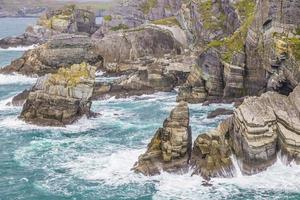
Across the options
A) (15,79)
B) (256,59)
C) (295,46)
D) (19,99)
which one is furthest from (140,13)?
(295,46)

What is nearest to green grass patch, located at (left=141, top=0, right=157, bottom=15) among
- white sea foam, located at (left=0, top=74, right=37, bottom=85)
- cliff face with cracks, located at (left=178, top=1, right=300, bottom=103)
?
white sea foam, located at (left=0, top=74, right=37, bottom=85)

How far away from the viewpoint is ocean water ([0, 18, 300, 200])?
5284 cm

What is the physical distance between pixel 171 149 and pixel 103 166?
8731 millimetres

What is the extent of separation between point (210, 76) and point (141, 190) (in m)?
36.1

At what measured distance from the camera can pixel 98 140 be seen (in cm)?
7112

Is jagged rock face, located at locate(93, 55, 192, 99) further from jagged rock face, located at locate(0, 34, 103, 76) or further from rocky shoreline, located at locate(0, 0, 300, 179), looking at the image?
jagged rock face, located at locate(0, 34, 103, 76)

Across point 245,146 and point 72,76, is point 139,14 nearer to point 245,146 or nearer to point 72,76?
point 72,76

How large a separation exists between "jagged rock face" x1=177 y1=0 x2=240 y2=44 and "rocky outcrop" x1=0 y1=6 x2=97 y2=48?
2294 inches

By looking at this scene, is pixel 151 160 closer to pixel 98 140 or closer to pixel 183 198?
pixel 183 198

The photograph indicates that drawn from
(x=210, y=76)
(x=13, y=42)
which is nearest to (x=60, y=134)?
(x=210, y=76)

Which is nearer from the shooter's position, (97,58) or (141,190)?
(141,190)

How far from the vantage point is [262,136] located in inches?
2195

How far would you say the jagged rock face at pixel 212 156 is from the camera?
55500mm

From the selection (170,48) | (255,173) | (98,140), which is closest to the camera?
(255,173)
